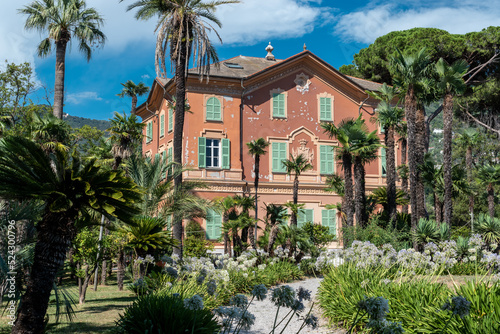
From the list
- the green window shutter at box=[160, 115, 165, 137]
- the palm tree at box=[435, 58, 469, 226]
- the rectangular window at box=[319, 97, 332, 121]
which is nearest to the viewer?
the palm tree at box=[435, 58, 469, 226]

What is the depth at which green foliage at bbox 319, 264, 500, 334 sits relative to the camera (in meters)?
7.29

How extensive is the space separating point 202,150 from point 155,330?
2211 cm

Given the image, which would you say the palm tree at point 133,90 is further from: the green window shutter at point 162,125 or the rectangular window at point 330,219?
the rectangular window at point 330,219

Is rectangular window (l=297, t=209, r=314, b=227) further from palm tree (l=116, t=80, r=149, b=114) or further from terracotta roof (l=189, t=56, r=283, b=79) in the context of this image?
palm tree (l=116, t=80, r=149, b=114)

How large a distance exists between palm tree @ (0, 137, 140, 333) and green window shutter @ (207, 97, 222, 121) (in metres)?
21.9

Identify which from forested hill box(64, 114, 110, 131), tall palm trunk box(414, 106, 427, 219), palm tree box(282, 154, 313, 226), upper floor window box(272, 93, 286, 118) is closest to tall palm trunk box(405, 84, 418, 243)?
tall palm trunk box(414, 106, 427, 219)

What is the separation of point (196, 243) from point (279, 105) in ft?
37.9

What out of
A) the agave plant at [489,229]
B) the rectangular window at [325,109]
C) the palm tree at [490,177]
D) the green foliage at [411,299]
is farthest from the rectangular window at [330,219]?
the green foliage at [411,299]

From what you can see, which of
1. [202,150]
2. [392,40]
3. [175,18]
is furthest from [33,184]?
[392,40]

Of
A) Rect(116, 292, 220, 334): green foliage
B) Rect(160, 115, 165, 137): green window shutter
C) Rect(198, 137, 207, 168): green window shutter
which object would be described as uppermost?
Rect(160, 115, 165, 137): green window shutter

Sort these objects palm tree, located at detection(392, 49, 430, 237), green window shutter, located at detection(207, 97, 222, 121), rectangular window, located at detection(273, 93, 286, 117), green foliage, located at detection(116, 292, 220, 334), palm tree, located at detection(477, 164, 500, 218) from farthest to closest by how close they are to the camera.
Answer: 1. rectangular window, located at detection(273, 93, 286, 117)
2. green window shutter, located at detection(207, 97, 222, 121)
3. palm tree, located at detection(477, 164, 500, 218)
4. palm tree, located at detection(392, 49, 430, 237)
5. green foliage, located at detection(116, 292, 220, 334)

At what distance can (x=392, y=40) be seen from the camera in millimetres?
39031

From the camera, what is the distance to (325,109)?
32.6 m

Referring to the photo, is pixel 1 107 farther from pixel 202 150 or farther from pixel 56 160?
pixel 56 160
